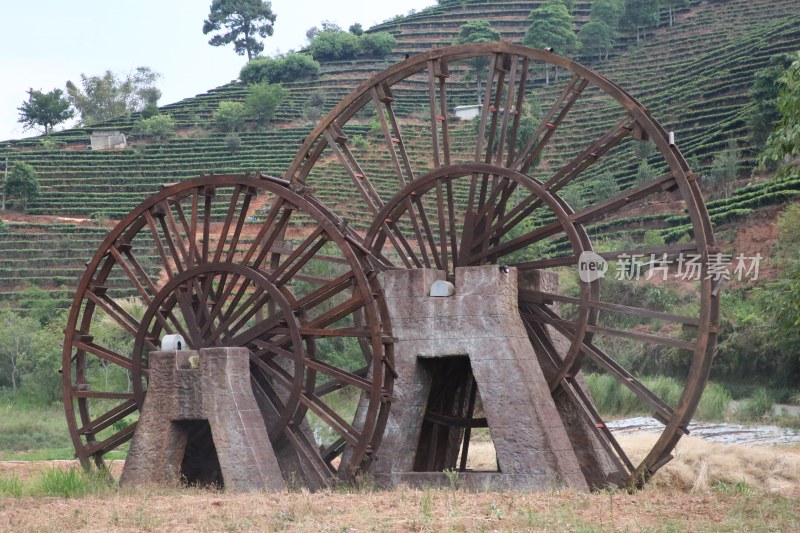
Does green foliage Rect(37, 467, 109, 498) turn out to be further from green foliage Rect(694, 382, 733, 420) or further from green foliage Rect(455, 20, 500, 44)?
green foliage Rect(455, 20, 500, 44)

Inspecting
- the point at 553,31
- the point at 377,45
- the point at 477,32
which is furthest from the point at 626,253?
the point at 377,45

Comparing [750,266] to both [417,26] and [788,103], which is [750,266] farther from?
[417,26]

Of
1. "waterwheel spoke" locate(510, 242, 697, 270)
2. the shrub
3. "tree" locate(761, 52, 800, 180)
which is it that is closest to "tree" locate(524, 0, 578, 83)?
the shrub

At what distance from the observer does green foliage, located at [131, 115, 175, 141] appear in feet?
223

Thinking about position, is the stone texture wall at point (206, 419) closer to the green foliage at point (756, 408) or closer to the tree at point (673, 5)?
the green foliage at point (756, 408)

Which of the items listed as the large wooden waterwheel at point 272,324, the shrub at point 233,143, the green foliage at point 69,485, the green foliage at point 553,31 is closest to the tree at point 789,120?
the large wooden waterwheel at point 272,324

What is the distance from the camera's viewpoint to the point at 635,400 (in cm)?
2703

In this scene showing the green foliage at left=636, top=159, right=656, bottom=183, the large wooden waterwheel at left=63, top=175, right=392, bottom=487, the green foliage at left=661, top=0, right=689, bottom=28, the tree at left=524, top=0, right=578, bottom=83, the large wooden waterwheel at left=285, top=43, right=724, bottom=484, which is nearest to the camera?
the large wooden waterwheel at left=285, top=43, right=724, bottom=484

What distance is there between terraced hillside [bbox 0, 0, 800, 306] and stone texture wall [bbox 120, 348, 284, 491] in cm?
2956

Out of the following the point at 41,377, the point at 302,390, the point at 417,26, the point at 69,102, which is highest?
the point at 417,26

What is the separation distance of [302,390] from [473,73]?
5979 cm

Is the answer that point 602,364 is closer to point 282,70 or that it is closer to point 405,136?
point 405,136

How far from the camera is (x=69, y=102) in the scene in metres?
81.3

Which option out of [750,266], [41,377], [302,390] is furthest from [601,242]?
[302,390]
